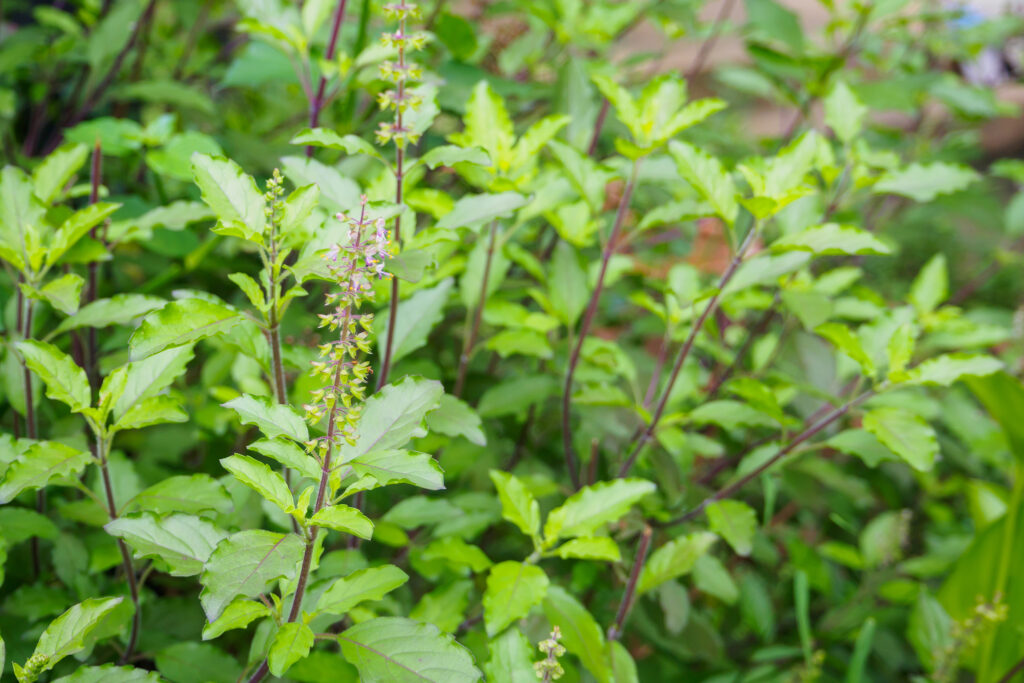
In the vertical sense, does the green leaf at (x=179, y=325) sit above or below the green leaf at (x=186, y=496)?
above

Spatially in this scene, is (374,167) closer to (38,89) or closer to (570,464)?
(570,464)

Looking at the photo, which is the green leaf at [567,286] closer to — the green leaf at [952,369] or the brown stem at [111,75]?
the green leaf at [952,369]

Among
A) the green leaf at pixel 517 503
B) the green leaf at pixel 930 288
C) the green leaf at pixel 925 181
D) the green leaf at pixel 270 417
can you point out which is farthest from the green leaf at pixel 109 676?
the green leaf at pixel 930 288

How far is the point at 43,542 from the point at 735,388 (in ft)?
2.77

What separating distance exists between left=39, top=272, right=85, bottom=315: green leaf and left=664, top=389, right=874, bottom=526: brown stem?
0.71 meters

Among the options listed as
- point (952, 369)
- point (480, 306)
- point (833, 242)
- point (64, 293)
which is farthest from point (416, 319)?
point (952, 369)

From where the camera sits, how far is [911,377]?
0.83 metres

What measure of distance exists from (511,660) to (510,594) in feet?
0.20

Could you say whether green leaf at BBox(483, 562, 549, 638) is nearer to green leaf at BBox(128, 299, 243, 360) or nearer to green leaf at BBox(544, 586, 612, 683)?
green leaf at BBox(544, 586, 612, 683)

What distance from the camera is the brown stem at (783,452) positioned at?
34.2 inches

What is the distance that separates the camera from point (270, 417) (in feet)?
1.87

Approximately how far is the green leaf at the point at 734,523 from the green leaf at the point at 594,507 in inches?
6.0

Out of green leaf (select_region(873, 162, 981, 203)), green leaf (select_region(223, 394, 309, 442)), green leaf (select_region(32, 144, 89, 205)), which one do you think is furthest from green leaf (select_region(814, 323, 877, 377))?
green leaf (select_region(32, 144, 89, 205))

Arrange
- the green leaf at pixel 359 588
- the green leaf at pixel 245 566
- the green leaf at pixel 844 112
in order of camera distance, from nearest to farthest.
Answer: the green leaf at pixel 245 566 < the green leaf at pixel 359 588 < the green leaf at pixel 844 112
